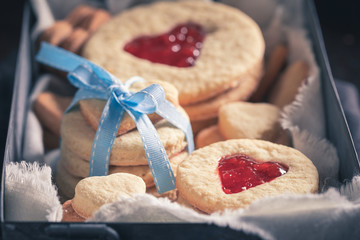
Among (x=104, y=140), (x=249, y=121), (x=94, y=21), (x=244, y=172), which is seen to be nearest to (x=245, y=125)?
(x=249, y=121)

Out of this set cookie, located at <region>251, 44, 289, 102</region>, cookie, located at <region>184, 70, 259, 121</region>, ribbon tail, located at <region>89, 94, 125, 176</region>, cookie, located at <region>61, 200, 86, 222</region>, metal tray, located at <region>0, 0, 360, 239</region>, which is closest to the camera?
metal tray, located at <region>0, 0, 360, 239</region>

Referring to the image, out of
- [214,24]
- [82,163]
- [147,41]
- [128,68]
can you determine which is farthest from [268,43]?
[82,163]

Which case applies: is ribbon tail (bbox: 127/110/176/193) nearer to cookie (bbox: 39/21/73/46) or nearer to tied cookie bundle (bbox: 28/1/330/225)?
tied cookie bundle (bbox: 28/1/330/225)

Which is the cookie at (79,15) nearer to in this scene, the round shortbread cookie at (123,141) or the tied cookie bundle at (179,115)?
the tied cookie bundle at (179,115)

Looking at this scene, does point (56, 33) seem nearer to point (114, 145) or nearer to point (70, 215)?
point (114, 145)

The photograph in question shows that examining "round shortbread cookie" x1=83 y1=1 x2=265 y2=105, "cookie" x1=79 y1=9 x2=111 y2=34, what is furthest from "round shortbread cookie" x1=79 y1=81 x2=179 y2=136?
"cookie" x1=79 y1=9 x2=111 y2=34

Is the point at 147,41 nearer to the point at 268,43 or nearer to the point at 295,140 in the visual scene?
the point at 268,43
